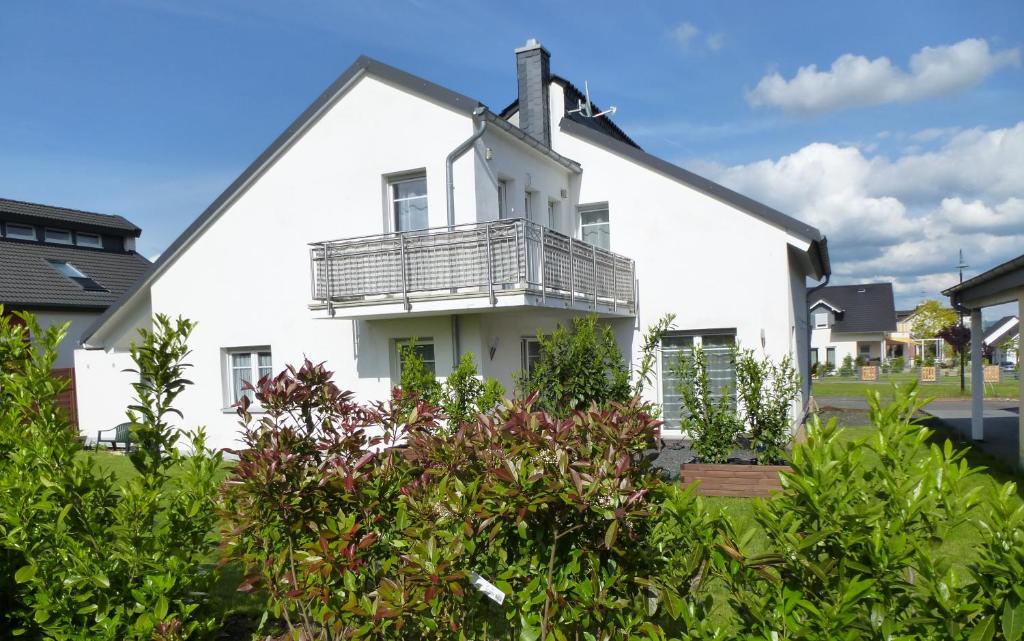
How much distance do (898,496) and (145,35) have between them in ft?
31.8

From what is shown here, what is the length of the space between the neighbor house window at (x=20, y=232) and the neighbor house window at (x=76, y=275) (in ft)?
5.49

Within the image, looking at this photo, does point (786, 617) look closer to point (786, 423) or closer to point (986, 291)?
point (786, 423)

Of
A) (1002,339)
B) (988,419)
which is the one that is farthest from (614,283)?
(1002,339)

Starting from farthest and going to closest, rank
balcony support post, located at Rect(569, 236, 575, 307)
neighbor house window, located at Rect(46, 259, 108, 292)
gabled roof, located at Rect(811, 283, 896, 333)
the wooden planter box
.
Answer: gabled roof, located at Rect(811, 283, 896, 333) < neighbor house window, located at Rect(46, 259, 108, 292) < balcony support post, located at Rect(569, 236, 575, 307) < the wooden planter box

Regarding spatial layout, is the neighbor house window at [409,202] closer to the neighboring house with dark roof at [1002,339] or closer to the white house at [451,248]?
the white house at [451,248]

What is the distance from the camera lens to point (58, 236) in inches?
1112

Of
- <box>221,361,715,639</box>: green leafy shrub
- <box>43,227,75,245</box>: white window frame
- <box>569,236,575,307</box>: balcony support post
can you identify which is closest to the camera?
<box>221,361,715,639</box>: green leafy shrub

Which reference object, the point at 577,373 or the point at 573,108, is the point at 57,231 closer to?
the point at 573,108

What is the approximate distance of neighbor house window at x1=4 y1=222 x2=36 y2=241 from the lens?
86.2 ft

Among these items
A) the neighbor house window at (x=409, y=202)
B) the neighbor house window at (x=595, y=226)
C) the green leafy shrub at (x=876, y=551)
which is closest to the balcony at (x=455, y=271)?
the neighbor house window at (x=409, y=202)

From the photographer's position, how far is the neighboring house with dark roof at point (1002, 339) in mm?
32438

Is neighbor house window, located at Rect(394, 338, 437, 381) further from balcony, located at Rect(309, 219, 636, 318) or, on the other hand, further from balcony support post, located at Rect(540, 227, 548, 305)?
balcony support post, located at Rect(540, 227, 548, 305)

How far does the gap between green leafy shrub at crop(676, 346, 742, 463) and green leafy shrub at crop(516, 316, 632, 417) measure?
62.3 inches

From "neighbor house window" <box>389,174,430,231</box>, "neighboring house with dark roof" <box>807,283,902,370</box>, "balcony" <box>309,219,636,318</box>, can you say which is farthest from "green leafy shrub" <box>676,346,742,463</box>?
"neighboring house with dark roof" <box>807,283,902,370</box>
